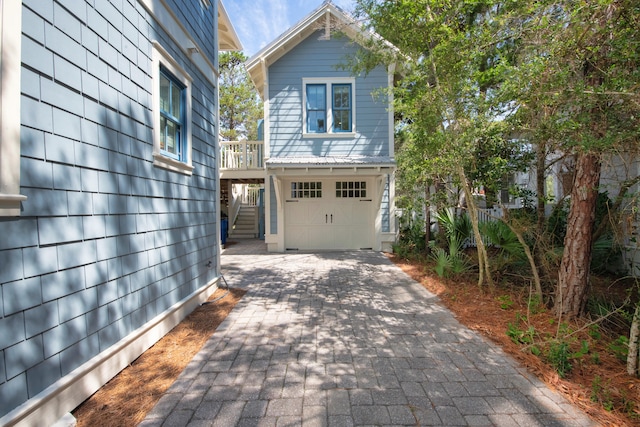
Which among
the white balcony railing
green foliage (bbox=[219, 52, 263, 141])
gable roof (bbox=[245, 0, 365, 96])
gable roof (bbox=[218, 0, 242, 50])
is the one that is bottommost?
the white balcony railing

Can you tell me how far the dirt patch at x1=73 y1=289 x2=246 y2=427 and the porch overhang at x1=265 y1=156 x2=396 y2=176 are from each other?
16.7ft

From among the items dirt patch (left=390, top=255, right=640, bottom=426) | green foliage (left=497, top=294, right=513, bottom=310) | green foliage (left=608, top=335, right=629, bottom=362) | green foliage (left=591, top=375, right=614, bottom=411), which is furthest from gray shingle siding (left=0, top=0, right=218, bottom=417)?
green foliage (left=608, top=335, right=629, bottom=362)

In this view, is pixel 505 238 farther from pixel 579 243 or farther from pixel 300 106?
pixel 300 106

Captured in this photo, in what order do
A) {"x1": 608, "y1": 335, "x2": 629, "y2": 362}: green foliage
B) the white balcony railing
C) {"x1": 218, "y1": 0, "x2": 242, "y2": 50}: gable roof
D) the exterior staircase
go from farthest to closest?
the exterior staircase
the white balcony railing
{"x1": 218, "y1": 0, "x2": 242, "y2": 50}: gable roof
{"x1": 608, "y1": 335, "x2": 629, "y2": 362}: green foliage

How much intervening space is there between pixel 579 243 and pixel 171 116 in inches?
211

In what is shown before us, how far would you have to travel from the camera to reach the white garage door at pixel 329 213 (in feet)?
31.7

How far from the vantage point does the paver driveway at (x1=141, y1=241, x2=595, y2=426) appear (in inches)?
86.3

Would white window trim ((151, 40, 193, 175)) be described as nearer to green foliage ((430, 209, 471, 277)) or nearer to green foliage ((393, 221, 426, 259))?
green foliage ((430, 209, 471, 277))

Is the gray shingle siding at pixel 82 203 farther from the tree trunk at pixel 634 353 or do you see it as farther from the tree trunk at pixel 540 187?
the tree trunk at pixel 540 187

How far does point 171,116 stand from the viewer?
3988 millimetres

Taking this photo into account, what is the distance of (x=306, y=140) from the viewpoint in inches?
366

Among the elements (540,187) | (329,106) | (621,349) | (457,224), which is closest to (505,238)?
(540,187)

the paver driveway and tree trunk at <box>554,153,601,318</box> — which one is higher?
tree trunk at <box>554,153,601,318</box>

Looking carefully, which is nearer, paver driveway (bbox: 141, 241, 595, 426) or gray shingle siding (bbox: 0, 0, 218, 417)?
gray shingle siding (bbox: 0, 0, 218, 417)
